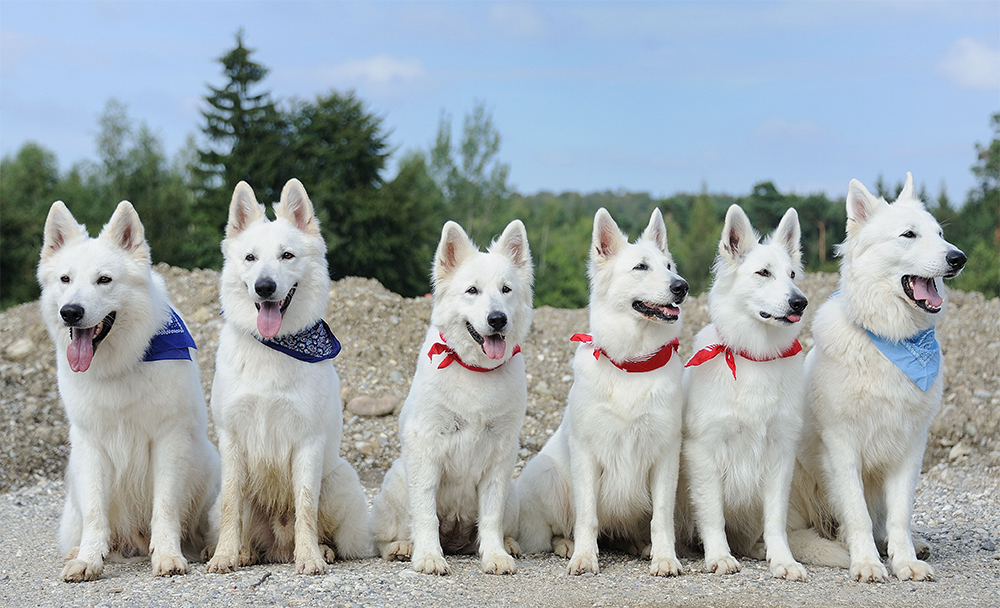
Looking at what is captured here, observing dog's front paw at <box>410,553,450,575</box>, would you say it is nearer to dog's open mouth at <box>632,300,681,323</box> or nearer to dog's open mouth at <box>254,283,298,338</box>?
dog's open mouth at <box>254,283,298,338</box>

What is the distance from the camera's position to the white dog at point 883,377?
5887 millimetres

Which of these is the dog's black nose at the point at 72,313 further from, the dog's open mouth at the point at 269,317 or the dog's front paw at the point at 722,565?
the dog's front paw at the point at 722,565

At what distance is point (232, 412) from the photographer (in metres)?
5.82

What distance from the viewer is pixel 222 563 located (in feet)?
18.9

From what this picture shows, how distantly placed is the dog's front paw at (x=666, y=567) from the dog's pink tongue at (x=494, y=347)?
1.82m

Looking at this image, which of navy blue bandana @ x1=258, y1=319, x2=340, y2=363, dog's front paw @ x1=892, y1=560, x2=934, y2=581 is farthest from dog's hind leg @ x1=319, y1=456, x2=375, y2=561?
dog's front paw @ x1=892, y1=560, x2=934, y2=581

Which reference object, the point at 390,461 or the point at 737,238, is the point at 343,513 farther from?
the point at 390,461

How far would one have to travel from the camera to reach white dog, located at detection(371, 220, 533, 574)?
19.4ft

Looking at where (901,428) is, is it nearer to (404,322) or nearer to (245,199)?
(245,199)

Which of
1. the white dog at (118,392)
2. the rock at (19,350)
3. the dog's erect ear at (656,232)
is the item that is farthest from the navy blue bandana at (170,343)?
the rock at (19,350)

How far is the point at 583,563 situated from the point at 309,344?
2527mm

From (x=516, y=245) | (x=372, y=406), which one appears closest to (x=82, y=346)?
(x=516, y=245)

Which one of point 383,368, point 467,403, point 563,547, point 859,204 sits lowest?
point 563,547

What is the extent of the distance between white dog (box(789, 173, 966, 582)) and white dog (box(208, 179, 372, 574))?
3728 mm
